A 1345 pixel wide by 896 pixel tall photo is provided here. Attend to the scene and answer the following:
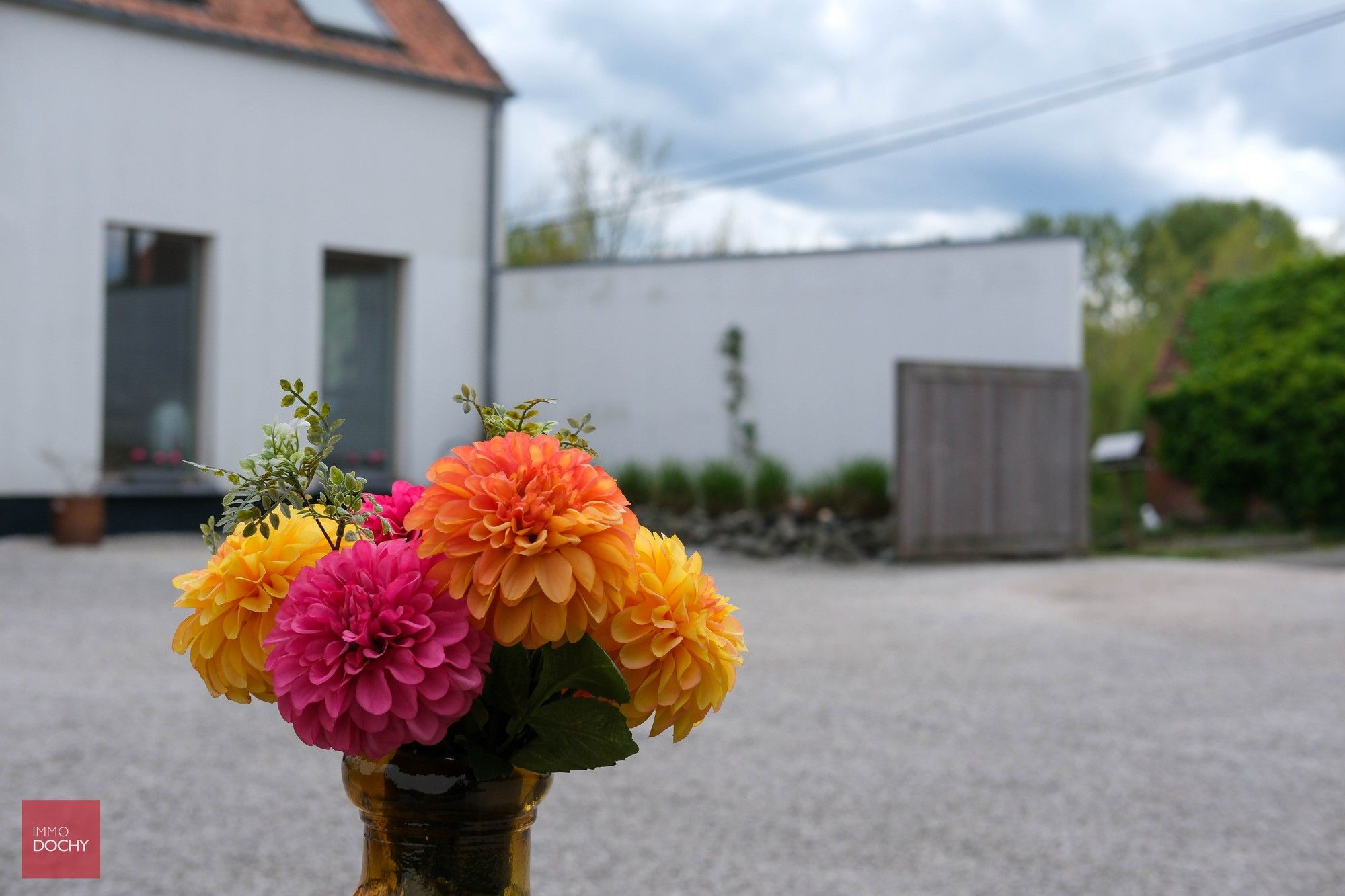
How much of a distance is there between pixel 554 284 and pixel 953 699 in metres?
8.99

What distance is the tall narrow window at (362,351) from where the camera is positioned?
1258 centimetres

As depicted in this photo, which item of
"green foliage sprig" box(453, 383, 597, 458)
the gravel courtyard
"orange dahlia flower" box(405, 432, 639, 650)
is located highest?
"green foliage sprig" box(453, 383, 597, 458)

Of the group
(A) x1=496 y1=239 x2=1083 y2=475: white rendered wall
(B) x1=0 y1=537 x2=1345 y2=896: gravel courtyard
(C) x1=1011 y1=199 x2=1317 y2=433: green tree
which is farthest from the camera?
(C) x1=1011 y1=199 x2=1317 y2=433: green tree

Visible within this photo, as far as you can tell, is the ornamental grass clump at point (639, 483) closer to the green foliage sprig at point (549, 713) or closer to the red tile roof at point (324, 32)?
the red tile roof at point (324, 32)

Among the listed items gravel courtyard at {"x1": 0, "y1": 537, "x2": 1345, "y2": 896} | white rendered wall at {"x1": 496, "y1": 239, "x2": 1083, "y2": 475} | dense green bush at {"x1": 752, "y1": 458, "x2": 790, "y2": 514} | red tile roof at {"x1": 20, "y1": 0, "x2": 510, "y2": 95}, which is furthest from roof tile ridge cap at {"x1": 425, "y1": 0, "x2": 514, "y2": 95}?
gravel courtyard at {"x1": 0, "y1": 537, "x2": 1345, "y2": 896}

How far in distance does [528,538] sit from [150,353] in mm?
11712

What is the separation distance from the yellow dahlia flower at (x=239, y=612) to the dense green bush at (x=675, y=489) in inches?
445

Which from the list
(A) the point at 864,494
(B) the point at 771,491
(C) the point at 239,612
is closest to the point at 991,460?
(A) the point at 864,494

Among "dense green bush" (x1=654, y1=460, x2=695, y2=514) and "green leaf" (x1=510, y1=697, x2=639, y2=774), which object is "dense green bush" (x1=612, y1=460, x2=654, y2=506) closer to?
"dense green bush" (x1=654, y1=460, x2=695, y2=514)

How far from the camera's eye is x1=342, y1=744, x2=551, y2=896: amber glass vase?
0.81 m

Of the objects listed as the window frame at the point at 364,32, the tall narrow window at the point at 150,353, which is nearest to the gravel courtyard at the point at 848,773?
the tall narrow window at the point at 150,353

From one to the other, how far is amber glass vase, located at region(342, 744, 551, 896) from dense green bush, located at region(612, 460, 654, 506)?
11247 millimetres

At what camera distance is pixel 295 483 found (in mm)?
835

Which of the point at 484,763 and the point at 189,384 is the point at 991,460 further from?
the point at 484,763
